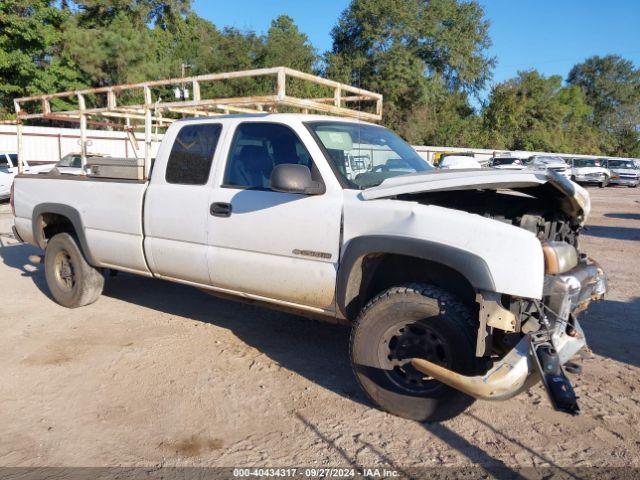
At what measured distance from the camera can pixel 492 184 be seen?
10.8 feet

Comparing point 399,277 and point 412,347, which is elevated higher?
point 399,277

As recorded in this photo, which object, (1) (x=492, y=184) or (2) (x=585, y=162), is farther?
(2) (x=585, y=162)

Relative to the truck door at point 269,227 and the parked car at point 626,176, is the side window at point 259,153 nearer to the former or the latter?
the truck door at point 269,227

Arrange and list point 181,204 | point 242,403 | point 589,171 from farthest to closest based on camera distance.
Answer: point 589,171, point 181,204, point 242,403

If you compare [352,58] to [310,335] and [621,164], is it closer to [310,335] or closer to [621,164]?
[621,164]

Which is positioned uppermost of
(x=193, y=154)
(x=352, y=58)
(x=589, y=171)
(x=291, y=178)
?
(x=352, y=58)

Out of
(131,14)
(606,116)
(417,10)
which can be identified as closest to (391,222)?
(131,14)

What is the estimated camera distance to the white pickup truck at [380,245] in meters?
3.13

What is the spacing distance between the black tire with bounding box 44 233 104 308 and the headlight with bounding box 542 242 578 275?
4515 mm

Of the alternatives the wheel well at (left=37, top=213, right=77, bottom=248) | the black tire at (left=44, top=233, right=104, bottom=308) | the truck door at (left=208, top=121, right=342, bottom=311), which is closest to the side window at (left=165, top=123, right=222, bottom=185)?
the truck door at (left=208, top=121, right=342, bottom=311)

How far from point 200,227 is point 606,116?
8107cm

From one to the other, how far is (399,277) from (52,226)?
169 inches

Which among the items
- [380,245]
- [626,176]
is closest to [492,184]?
[380,245]

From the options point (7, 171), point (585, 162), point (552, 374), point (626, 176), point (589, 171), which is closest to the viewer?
point (552, 374)
